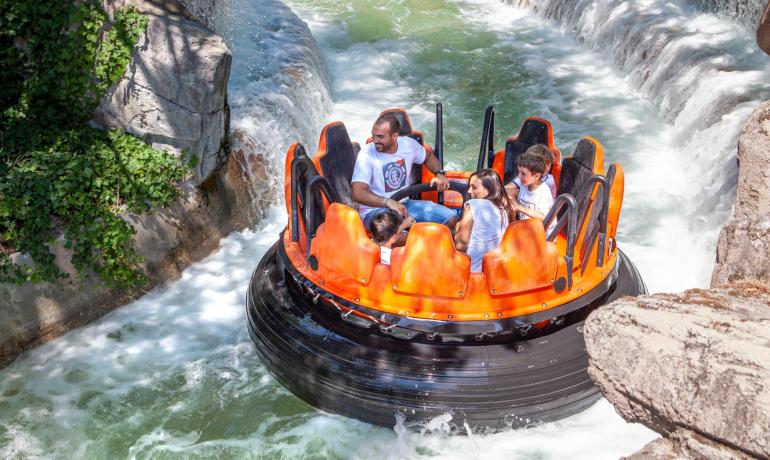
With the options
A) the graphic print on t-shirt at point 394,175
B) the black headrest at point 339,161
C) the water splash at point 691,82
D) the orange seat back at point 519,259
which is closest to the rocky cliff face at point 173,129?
the black headrest at point 339,161

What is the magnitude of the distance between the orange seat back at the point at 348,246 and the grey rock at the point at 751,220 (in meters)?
1.84

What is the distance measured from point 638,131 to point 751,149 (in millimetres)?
3873

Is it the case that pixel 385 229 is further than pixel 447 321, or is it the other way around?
pixel 385 229

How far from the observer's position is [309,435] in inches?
187

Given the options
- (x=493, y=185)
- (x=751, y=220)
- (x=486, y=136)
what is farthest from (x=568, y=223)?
(x=486, y=136)

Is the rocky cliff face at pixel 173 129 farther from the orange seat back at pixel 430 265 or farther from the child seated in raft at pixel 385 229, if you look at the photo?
the orange seat back at pixel 430 265

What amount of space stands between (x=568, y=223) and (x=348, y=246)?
122 cm

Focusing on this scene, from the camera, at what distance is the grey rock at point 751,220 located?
3906 millimetres

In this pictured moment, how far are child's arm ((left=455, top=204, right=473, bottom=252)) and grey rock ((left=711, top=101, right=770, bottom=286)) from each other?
4.34ft

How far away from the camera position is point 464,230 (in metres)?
Answer: 4.42

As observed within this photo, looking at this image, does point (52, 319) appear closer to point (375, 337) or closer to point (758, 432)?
point (375, 337)

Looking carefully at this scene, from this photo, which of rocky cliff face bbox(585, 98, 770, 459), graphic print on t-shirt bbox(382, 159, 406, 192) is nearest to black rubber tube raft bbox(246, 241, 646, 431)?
graphic print on t-shirt bbox(382, 159, 406, 192)

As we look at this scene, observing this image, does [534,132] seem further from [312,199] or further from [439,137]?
[312,199]

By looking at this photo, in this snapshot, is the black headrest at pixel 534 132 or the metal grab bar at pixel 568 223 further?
the black headrest at pixel 534 132
